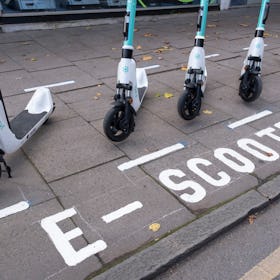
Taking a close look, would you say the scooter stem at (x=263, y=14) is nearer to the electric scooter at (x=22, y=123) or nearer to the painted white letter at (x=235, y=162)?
the painted white letter at (x=235, y=162)

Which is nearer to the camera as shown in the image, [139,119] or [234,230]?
[234,230]

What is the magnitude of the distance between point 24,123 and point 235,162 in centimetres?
245

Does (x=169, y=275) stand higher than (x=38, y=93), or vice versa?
(x=38, y=93)

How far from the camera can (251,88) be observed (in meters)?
Answer: 4.98

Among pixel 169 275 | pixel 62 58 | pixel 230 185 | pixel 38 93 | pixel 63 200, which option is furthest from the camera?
pixel 62 58

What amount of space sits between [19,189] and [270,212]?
238 centimetres

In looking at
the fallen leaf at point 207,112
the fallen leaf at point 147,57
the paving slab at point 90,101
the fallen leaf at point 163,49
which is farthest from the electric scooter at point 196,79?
the fallen leaf at point 163,49

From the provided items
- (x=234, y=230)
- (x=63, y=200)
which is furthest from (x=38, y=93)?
(x=234, y=230)

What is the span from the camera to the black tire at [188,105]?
4242 millimetres

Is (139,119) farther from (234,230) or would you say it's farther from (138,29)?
(138,29)

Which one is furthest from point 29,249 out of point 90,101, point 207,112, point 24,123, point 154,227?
point 207,112

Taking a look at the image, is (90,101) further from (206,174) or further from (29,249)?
(29,249)

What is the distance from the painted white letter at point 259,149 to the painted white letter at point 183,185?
38.0 inches

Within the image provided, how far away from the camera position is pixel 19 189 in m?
3.22
